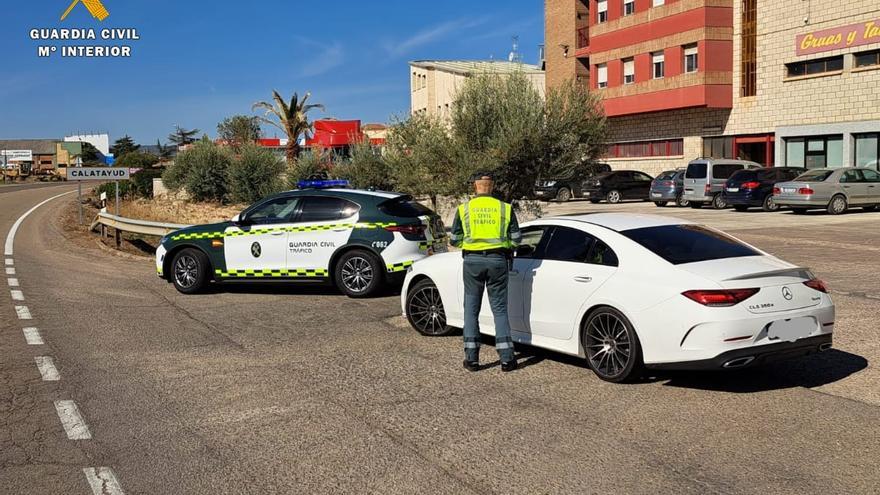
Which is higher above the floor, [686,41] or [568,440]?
[686,41]

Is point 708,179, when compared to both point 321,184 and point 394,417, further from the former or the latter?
point 394,417

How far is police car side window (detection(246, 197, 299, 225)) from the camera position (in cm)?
1219

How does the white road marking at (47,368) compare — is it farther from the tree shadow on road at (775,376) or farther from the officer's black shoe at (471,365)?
the tree shadow on road at (775,376)

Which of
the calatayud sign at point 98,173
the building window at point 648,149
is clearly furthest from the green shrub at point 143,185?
the building window at point 648,149

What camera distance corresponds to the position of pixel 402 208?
11.9m

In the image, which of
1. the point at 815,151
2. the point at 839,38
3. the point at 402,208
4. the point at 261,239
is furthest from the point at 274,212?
the point at 815,151

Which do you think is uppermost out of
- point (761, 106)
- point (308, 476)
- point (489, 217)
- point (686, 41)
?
point (686, 41)

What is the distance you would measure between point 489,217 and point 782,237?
44.9ft

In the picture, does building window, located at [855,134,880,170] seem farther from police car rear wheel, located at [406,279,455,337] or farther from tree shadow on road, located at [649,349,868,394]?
police car rear wheel, located at [406,279,455,337]

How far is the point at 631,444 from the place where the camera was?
5289 mm

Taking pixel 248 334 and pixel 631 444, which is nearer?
pixel 631 444

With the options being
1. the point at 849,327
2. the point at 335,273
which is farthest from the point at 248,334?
the point at 849,327

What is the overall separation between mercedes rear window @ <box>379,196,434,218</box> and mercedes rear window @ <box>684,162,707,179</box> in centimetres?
2071

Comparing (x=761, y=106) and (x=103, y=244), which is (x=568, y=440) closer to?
(x=103, y=244)
